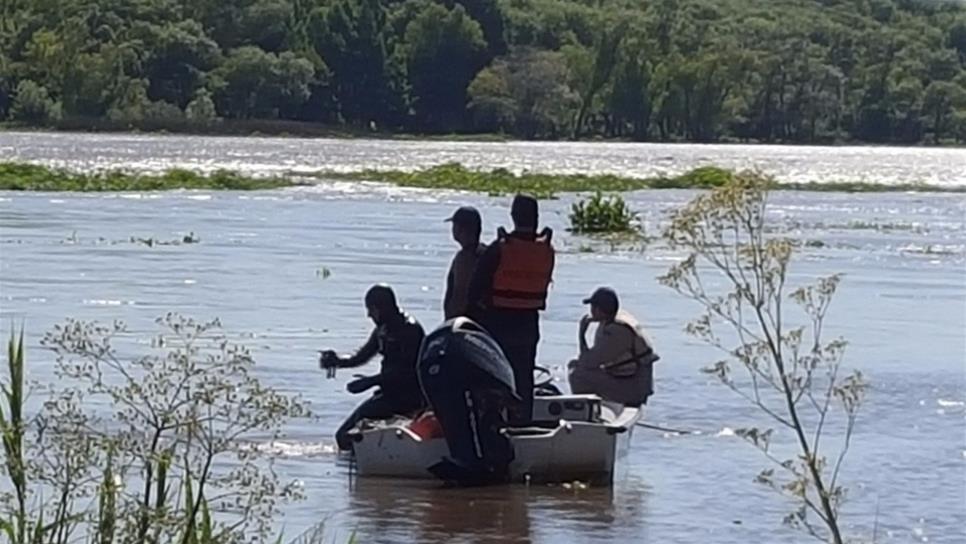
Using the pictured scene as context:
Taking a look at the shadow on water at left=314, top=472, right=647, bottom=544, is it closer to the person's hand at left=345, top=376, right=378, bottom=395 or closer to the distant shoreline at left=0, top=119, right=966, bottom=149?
the person's hand at left=345, top=376, right=378, bottom=395

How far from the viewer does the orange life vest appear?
12844 mm

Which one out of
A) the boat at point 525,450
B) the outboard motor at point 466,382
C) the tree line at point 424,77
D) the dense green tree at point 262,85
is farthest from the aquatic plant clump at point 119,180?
the dense green tree at point 262,85

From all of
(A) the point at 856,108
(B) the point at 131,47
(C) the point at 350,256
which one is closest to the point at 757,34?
(A) the point at 856,108

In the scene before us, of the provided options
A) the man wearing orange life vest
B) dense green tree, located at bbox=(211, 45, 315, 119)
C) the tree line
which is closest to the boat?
the man wearing orange life vest

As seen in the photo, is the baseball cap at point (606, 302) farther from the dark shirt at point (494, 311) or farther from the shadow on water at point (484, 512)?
the dark shirt at point (494, 311)

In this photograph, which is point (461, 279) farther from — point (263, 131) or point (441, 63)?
point (441, 63)

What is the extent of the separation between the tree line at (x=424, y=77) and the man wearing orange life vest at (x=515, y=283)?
397 ft

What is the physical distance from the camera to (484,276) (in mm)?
12891

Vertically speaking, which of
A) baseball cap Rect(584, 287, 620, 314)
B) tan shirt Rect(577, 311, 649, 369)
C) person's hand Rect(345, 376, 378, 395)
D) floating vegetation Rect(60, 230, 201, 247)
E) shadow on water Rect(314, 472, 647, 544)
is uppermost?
baseball cap Rect(584, 287, 620, 314)

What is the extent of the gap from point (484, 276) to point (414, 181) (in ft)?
170

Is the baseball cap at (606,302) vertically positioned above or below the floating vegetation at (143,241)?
above

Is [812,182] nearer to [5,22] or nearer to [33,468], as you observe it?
[33,468]

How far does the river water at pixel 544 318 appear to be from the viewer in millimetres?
12922

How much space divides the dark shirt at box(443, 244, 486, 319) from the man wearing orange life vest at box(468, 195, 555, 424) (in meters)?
0.15
